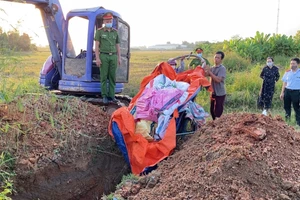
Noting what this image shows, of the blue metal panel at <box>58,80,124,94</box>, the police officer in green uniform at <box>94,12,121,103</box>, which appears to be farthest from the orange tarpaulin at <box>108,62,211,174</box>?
the blue metal panel at <box>58,80,124,94</box>

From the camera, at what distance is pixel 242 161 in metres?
3.53

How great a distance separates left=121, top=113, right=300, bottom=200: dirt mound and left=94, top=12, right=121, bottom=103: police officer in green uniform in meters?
2.15

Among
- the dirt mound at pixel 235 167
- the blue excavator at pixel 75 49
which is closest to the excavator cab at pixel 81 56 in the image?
the blue excavator at pixel 75 49

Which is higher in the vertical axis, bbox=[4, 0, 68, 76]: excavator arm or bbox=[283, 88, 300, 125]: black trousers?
bbox=[4, 0, 68, 76]: excavator arm

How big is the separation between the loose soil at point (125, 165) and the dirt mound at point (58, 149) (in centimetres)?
1

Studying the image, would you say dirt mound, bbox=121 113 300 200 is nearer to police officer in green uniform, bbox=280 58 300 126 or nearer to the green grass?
the green grass

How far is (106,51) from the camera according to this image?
612 centimetres

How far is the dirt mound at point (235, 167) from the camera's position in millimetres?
3258

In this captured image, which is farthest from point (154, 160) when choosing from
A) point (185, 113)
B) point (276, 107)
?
point (276, 107)

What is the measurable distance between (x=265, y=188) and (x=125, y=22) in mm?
4537

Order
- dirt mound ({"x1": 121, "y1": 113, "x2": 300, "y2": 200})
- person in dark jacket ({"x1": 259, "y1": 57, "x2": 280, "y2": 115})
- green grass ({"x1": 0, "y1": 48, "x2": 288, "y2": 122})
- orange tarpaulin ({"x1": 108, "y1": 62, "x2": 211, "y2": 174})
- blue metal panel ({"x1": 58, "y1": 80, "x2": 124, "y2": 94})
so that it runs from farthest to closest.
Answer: person in dark jacket ({"x1": 259, "y1": 57, "x2": 280, "y2": 115}), blue metal panel ({"x1": 58, "y1": 80, "x2": 124, "y2": 94}), orange tarpaulin ({"x1": 108, "y1": 62, "x2": 211, "y2": 174}), green grass ({"x1": 0, "y1": 48, "x2": 288, "y2": 122}), dirt mound ({"x1": 121, "y1": 113, "x2": 300, "y2": 200})

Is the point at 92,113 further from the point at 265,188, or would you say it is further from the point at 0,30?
the point at 265,188

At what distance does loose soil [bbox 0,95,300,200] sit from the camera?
3352mm

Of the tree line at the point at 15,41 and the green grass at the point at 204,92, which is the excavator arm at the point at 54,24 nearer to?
the green grass at the point at 204,92
